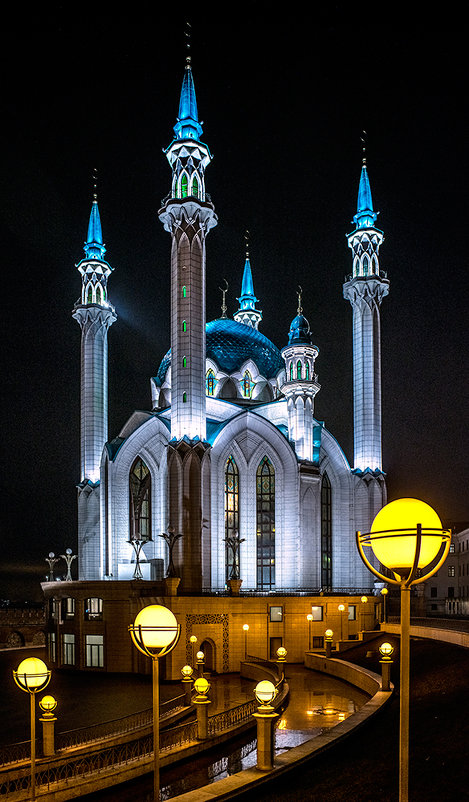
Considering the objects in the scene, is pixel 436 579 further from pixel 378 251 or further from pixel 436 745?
pixel 436 745

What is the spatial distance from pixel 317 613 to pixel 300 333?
16099 mm

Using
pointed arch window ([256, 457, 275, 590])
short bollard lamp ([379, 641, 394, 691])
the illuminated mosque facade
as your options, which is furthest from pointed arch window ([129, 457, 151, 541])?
short bollard lamp ([379, 641, 394, 691])

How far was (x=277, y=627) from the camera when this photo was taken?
3434cm

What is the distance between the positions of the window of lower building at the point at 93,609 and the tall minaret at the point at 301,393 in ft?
47.8

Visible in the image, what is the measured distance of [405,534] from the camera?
6645mm

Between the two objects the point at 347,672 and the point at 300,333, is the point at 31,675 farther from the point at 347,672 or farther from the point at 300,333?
the point at 300,333

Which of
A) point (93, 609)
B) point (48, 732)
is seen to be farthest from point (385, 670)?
point (93, 609)

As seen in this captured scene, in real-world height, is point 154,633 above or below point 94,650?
above

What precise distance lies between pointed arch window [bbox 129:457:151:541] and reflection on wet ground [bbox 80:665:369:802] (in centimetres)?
1661

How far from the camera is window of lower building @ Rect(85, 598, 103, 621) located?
32969 mm

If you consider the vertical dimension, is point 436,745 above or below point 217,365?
below

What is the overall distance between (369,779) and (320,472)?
110ft

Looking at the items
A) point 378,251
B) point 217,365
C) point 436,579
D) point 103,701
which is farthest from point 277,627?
point 436,579

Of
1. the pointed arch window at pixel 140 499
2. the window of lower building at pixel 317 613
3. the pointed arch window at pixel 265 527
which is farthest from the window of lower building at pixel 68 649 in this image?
the pointed arch window at pixel 265 527
